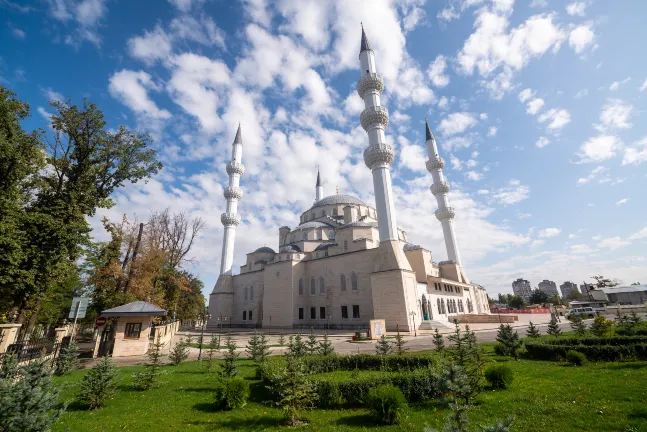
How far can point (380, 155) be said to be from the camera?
2845 centimetres

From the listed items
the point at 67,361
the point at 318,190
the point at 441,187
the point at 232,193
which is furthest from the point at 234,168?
the point at 67,361

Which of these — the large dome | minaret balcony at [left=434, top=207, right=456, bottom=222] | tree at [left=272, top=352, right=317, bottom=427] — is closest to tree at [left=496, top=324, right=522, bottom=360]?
tree at [left=272, top=352, right=317, bottom=427]

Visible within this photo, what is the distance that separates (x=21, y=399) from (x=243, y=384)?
405 cm

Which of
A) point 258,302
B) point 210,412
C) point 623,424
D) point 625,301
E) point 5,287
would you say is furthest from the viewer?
point 625,301

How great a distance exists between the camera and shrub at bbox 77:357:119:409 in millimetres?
7246

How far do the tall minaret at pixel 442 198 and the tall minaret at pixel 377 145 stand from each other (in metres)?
13.1

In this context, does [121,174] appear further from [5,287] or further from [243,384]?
[243,384]

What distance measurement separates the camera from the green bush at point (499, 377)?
7.26 metres

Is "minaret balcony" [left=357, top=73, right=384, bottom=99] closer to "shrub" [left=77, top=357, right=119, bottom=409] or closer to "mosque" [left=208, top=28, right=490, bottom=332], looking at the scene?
"mosque" [left=208, top=28, right=490, bottom=332]

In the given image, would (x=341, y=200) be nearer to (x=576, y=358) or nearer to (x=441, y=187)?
(x=441, y=187)

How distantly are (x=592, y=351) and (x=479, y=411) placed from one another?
6.76 m

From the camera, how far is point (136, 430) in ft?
19.1

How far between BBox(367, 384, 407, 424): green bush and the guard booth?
12.3 metres

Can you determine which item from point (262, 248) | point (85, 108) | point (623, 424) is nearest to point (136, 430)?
point (623, 424)
